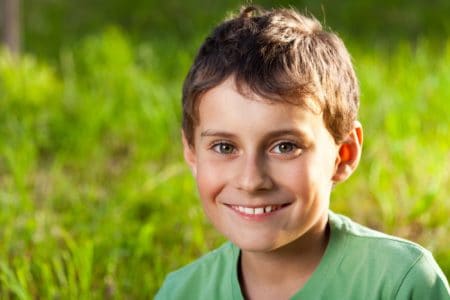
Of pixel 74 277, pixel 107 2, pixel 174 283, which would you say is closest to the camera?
pixel 174 283

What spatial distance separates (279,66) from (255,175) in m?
0.27

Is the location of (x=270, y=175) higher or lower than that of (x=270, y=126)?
lower

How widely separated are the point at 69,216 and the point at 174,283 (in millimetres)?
999

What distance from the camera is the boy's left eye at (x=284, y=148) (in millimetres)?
2250

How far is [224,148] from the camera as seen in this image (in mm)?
2324

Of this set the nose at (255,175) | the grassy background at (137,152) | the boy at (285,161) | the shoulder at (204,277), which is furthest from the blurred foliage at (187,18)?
the nose at (255,175)

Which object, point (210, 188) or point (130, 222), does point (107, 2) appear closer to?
point (130, 222)

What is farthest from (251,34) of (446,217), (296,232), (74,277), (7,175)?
(7,175)

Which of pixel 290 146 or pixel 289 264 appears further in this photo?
pixel 289 264

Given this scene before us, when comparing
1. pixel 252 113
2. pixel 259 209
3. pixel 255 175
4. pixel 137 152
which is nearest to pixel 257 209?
pixel 259 209

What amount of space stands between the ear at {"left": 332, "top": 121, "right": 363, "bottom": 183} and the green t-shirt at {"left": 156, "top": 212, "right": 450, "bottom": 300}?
0.12 meters

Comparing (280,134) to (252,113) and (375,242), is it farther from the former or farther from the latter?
(375,242)

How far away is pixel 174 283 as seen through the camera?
2.69 metres

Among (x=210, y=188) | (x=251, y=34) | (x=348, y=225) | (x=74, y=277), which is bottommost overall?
(x=74, y=277)
